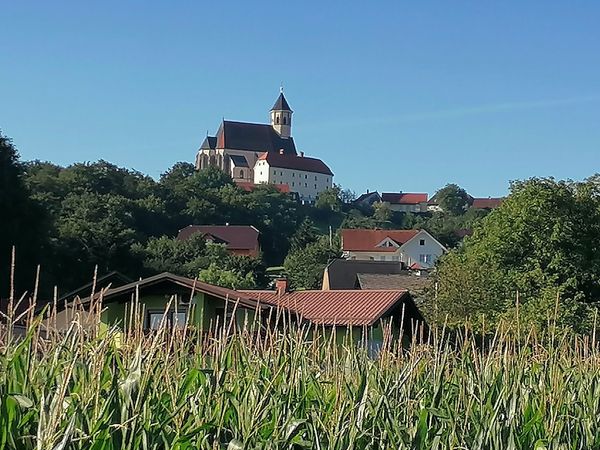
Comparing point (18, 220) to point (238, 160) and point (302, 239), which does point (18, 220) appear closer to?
point (302, 239)

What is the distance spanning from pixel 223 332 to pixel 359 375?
2.41ft

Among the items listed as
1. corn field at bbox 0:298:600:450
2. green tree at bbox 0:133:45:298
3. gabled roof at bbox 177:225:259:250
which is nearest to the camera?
corn field at bbox 0:298:600:450

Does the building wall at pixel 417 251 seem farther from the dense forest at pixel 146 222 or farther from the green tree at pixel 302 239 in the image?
the green tree at pixel 302 239

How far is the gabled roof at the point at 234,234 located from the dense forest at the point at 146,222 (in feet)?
8.45

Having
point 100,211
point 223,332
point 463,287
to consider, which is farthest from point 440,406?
point 100,211

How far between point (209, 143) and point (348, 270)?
9056cm

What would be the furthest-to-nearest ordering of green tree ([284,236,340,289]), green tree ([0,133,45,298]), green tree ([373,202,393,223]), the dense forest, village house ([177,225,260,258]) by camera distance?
1. green tree ([373,202,393,223])
2. village house ([177,225,260,258])
3. green tree ([284,236,340,289])
4. the dense forest
5. green tree ([0,133,45,298])

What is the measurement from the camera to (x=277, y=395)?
4.30 m

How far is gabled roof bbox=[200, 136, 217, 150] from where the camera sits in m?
148

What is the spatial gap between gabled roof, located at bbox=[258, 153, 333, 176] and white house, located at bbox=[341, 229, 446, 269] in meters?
52.2

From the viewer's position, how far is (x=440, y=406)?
4.71 metres

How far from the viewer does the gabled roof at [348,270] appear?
5827 centimetres

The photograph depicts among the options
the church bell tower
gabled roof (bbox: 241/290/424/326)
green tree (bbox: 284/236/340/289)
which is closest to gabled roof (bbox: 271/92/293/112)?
the church bell tower

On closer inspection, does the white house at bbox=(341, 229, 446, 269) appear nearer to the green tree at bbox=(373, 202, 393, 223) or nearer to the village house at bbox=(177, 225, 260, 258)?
the village house at bbox=(177, 225, 260, 258)
